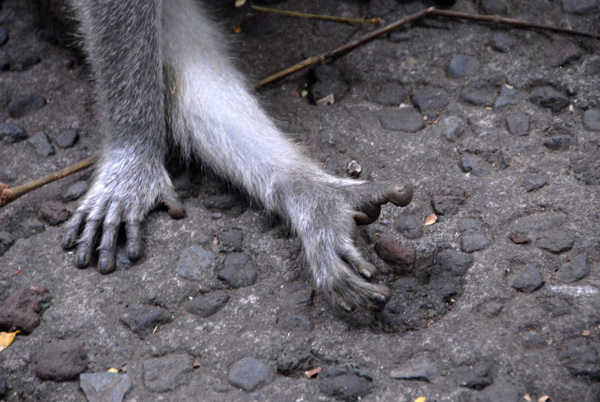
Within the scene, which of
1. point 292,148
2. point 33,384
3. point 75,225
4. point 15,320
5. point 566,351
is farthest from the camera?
point 292,148

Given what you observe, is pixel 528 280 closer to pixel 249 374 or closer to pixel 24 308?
pixel 249 374

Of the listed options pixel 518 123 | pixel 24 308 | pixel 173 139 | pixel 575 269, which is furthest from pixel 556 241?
pixel 24 308

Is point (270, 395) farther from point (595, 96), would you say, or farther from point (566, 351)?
point (595, 96)

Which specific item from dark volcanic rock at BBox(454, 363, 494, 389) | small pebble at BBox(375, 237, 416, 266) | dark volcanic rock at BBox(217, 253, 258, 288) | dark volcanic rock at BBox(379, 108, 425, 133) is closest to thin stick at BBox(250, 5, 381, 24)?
dark volcanic rock at BBox(379, 108, 425, 133)

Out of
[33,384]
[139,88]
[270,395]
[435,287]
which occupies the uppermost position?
[139,88]

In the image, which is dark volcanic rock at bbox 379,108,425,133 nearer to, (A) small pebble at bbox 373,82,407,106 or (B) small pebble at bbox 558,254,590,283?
(A) small pebble at bbox 373,82,407,106

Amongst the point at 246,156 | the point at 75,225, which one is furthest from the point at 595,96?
the point at 75,225

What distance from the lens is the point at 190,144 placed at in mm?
3328

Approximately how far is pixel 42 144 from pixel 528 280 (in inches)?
92.9

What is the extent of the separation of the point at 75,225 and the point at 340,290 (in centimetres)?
123

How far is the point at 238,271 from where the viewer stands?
2.79 m

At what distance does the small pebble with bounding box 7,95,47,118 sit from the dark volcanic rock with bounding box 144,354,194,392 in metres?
1.79

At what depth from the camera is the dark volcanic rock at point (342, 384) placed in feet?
7.52

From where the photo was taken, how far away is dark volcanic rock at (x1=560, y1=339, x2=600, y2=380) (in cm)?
223
